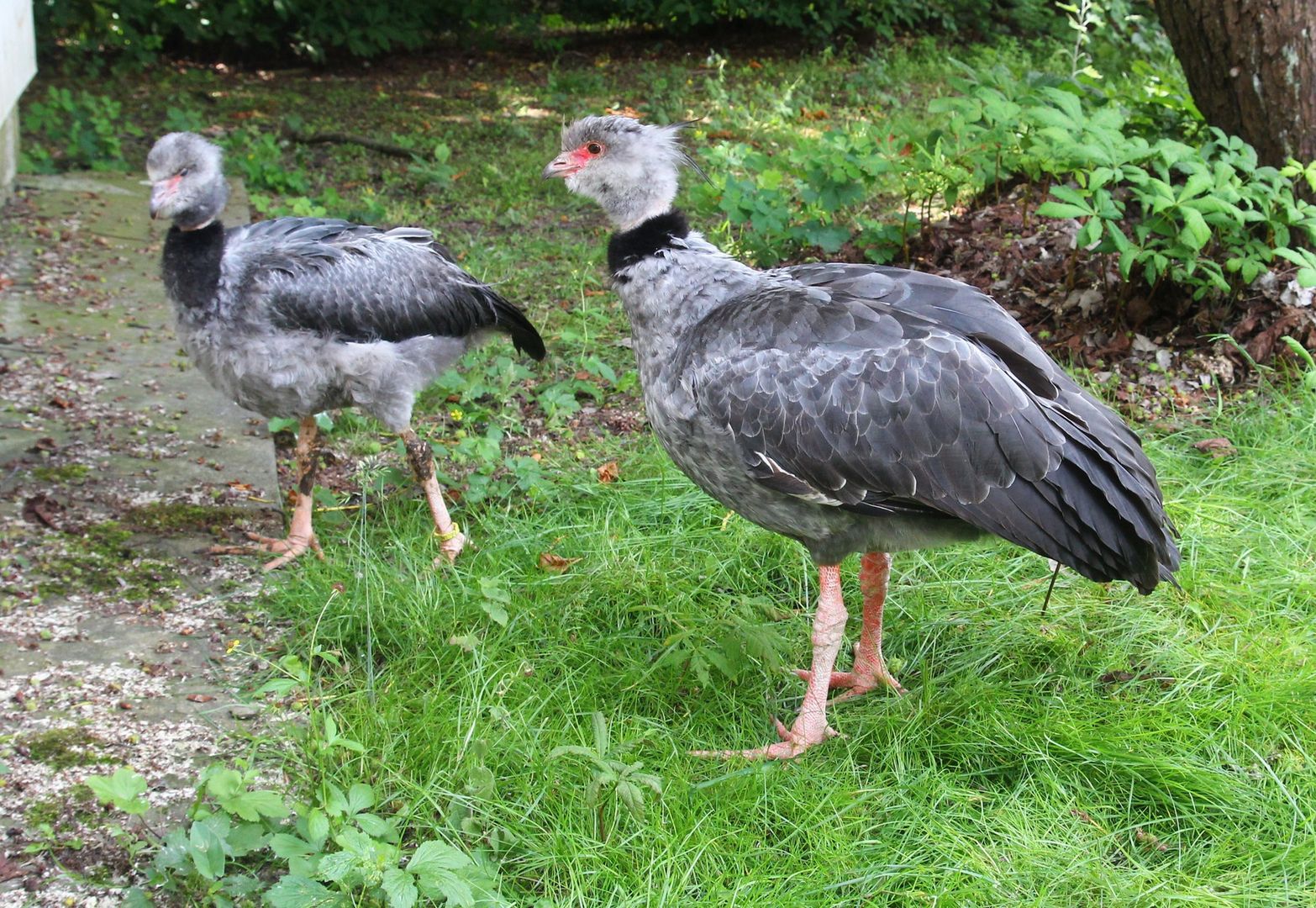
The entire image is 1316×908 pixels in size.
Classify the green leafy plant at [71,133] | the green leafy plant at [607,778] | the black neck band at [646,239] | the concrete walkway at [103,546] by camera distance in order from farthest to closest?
the green leafy plant at [71,133], the black neck band at [646,239], the concrete walkway at [103,546], the green leafy plant at [607,778]

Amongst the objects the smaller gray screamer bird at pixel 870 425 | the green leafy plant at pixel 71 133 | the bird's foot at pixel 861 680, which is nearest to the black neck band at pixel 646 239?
the smaller gray screamer bird at pixel 870 425

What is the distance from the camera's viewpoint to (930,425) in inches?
117

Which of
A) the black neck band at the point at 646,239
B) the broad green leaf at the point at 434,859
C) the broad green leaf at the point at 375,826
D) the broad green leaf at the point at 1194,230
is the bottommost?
the broad green leaf at the point at 375,826

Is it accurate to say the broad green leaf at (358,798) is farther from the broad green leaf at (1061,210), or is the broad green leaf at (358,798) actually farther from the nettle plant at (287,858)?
the broad green leaf at (1061,210)

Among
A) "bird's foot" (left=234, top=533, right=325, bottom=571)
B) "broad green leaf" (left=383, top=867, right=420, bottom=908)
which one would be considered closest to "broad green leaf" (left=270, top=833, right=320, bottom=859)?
"broad green leaf" (left=383, top=867, right=420, bottom=908)

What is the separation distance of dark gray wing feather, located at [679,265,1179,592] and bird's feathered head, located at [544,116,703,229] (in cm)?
50

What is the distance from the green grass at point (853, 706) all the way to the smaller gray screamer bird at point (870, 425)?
0.85 ft

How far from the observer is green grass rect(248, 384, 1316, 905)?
8.93 ft

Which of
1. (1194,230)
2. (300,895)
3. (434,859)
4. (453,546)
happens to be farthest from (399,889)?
(1194,230)

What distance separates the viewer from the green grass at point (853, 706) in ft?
8.93

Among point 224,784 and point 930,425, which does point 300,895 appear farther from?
point 930,425

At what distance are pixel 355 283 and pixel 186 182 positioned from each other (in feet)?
2.07

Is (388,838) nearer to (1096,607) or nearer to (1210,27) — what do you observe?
(1096,607)

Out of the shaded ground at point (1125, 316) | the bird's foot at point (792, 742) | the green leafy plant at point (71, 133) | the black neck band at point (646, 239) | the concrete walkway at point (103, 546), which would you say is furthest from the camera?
the green leafy plant at point (71, 133)
